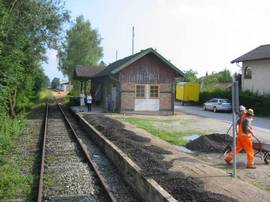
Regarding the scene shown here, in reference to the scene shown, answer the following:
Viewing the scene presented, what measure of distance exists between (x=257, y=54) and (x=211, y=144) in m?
28.2

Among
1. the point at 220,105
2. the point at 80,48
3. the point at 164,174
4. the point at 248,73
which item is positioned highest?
the point at 80,48

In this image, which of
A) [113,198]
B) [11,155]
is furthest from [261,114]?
[113,198]

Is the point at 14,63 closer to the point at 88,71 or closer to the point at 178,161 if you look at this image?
the point at 178,161

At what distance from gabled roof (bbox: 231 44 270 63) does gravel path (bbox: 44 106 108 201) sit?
26.4 metres

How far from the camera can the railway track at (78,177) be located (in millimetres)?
10086

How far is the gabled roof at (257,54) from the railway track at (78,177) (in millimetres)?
A: 26324

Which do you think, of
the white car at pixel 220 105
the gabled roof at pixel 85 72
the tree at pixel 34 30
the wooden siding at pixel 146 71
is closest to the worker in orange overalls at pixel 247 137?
the tree at pixel 34 30

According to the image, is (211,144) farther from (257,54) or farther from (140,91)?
(257,54)

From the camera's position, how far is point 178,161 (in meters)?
12.8

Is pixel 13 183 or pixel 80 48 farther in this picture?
pixel 80 48

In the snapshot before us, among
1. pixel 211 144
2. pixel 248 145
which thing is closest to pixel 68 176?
pixel 248 145

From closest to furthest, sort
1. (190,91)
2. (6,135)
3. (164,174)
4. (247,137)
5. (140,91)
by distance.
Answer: (164,174) → (247,137) → (6,135) → (140,91) → (190,91)

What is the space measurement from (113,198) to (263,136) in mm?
13368

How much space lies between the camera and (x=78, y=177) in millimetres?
11883
